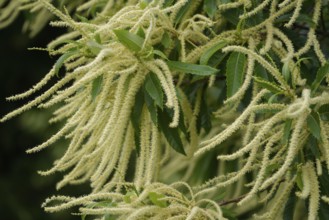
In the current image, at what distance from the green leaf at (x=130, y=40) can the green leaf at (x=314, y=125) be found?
0.51 metres

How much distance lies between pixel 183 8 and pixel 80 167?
0.61 metres

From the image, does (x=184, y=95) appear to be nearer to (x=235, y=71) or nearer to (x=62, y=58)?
Answer: (x=235, y=71)

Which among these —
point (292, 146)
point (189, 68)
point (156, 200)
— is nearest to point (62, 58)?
point (189, 68)

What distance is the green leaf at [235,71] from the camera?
2418 millimetres

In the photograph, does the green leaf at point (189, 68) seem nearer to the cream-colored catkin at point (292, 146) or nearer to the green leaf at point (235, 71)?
the green leaf at point (235, 71)

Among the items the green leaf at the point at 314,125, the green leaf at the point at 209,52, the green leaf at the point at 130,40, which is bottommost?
the green leaf at the point at 314,125

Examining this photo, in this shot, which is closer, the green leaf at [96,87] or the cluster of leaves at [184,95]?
the cluster of leaves at [184,95]

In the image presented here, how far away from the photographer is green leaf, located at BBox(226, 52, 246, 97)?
2.42m

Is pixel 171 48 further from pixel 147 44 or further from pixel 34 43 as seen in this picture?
pixel 34 43

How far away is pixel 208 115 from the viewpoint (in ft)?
10.0

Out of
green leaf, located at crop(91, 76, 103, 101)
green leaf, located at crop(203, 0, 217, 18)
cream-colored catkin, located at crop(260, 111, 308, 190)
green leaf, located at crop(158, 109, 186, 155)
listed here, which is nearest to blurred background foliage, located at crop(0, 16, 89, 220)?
green leaf, located at crop(158, 109, 186, 155)

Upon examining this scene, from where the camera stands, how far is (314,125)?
2219 millimetres

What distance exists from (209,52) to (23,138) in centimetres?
568

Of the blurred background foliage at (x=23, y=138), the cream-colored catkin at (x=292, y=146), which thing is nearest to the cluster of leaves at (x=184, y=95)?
the cream-colored catkin at (x=292, y=146)
